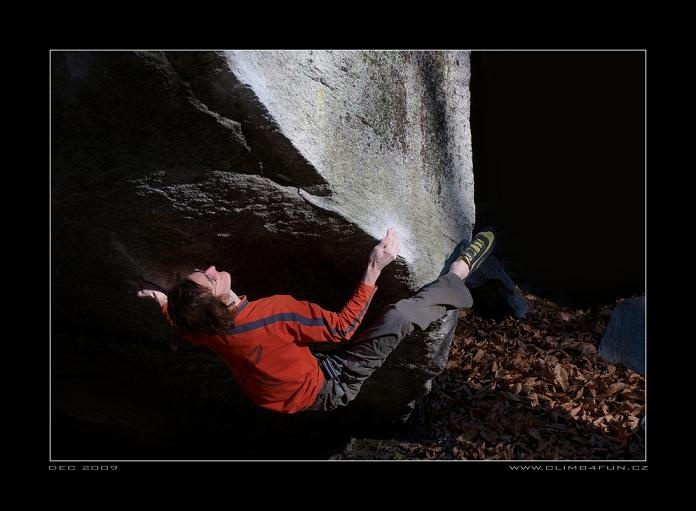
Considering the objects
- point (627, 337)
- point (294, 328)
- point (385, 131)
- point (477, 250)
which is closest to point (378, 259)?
point (294, 328)

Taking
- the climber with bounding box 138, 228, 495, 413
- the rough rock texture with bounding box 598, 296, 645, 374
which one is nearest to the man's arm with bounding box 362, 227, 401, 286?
the climber with bounding box 138, 228, 495, 413

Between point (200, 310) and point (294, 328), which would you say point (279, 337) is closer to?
point (294, 328)

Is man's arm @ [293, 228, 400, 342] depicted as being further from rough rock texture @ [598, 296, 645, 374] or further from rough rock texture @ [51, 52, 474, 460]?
rough rock texture @ [598, 296, 645, 374]

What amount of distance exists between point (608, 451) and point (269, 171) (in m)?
2.99

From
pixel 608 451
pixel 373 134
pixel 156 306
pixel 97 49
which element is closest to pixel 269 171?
pixel 373 134

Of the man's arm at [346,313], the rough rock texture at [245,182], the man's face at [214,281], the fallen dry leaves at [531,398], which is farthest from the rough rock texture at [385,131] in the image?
the fallen dry leaves at [531,398]

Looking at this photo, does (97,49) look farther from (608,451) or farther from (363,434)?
(608,451)

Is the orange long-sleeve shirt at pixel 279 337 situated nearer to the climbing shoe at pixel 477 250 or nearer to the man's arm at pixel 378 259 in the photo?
the man's arm at pixel 378 259

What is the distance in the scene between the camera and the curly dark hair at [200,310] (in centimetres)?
288

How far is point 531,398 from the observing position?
4.23m

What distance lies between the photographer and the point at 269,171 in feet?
9.04

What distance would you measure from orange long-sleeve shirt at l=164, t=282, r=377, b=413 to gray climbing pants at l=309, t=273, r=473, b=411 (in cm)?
19

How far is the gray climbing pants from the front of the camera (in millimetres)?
3168

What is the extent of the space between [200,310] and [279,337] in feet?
1.50
